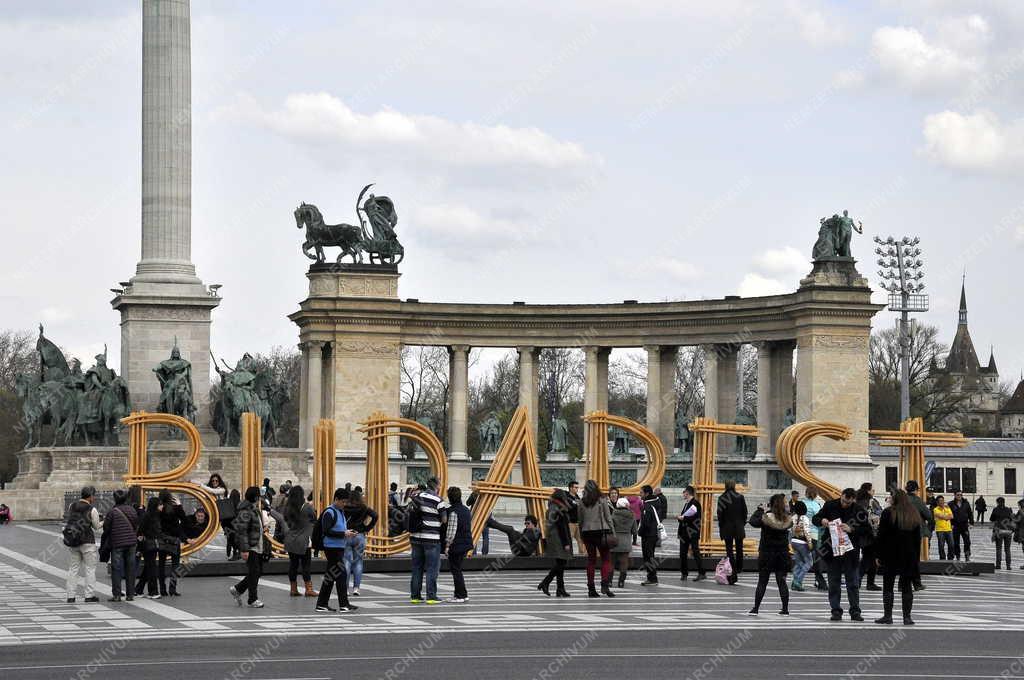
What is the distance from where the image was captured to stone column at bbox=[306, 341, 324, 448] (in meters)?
83.7

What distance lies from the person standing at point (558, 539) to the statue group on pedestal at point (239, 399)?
29575 mm

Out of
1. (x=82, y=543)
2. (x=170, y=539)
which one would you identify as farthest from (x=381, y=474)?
(x=82, y=543)

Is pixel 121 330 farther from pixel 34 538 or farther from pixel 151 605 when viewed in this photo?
pixel 151 605

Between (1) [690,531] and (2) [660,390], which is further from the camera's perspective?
(2) [660,390]

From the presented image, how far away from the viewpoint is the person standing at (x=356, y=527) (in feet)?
95.8

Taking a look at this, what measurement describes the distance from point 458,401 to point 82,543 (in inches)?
2198

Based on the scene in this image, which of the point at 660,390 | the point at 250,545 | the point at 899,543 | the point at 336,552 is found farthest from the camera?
the point at 660,390

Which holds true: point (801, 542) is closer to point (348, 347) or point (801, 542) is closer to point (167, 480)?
point (167, 480)

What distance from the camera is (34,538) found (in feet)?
161

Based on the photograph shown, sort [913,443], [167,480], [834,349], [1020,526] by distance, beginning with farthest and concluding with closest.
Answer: [834,349] → [1020,526] → [913,443] → [167,480]

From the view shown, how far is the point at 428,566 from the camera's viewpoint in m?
28.9

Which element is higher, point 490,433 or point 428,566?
point 490,433

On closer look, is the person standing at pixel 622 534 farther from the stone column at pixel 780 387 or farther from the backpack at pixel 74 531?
the stone column at pixel 780 387

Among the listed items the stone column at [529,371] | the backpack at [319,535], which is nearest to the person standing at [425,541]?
the backpack at [319,535]
